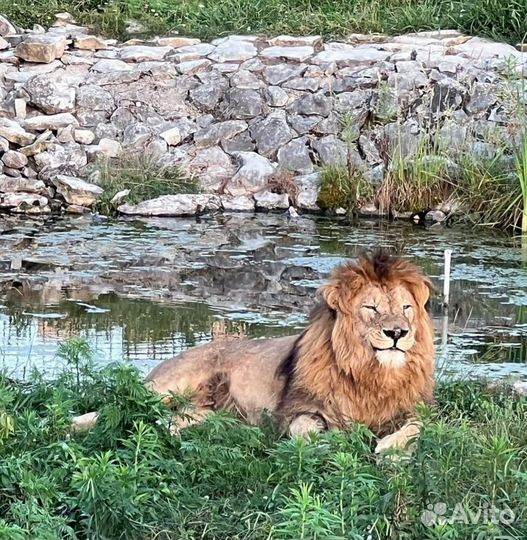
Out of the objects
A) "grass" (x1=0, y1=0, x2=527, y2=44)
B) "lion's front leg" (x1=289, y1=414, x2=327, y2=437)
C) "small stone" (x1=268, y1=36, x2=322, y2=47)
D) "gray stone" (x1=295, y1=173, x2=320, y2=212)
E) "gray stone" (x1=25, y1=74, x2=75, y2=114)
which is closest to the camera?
"lion's front leg" (x1=289, y1=414, x2=327, y2=437)

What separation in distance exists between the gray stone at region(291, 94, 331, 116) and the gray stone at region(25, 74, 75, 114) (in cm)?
255

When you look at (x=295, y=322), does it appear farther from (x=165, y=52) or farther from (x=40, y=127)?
(x=165, y=52)

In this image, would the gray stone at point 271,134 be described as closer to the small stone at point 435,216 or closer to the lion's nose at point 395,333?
the small stone at point 435,216

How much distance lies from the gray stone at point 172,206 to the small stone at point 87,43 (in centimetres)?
327

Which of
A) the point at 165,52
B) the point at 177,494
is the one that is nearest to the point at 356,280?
the point at 177,494

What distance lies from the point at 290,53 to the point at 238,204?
255 cm

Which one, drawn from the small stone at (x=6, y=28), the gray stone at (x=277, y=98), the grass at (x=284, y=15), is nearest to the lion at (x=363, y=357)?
the gray stone at (x=277, y=98)

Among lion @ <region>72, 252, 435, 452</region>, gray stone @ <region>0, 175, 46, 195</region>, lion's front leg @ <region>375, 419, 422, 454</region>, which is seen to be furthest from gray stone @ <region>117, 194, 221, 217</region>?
lion's front leg @ <region>375, 419, 422, 454</region>

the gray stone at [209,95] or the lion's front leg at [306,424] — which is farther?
the gray stone at [209,95]

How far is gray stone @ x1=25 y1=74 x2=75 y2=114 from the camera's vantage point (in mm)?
14828

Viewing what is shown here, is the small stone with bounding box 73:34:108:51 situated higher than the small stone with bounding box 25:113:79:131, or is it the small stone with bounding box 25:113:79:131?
the small stone with bounding box 73:34:108:51

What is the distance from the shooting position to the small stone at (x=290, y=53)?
15266 millimetres

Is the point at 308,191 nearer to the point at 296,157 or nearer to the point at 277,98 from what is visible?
the point at 296,157

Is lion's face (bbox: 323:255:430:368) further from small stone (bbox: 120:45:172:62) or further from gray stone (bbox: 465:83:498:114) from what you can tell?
small stone (bbox: 120:45:172:62)
